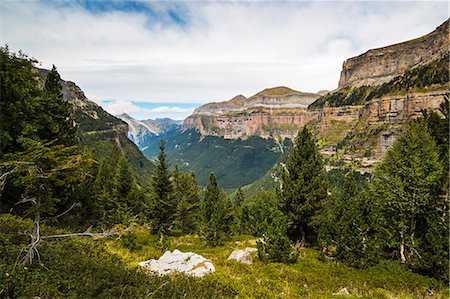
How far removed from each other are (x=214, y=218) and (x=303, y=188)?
34.7 feet

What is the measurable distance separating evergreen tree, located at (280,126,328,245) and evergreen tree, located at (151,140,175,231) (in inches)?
500

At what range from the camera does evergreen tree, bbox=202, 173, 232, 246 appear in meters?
27.1

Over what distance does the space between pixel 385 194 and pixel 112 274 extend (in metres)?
18.0

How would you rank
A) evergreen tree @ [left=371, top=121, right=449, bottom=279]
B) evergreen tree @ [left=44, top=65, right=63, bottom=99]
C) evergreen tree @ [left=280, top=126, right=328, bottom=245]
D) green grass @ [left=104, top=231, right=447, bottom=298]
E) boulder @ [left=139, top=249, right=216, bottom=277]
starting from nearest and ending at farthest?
green grass @ [left=104, top=231, right=447, bottom=298] → boulder @ [left=139, top=249, right=216, bottom=277] → evergreen tree @ [left=371, top=121, right=449, bottom=279] → evergreen tree @ [left=280, top=126, right=328, bottom=245] → evergreen tree @ [left=44, top=65, right=63, bottom=99]

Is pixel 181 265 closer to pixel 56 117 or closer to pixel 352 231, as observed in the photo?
pixel 352 231

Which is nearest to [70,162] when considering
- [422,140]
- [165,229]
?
[422,140]

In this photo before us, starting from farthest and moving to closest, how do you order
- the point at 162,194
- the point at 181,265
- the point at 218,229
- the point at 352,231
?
the point at 162,194
the point at 218,229
the point at 352,231
the point at 181,265

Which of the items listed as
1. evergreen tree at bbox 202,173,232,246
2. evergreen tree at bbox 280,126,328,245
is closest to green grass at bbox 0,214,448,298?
evergreen tree at bbox 280,126,328,245

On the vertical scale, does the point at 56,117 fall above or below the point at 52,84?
below

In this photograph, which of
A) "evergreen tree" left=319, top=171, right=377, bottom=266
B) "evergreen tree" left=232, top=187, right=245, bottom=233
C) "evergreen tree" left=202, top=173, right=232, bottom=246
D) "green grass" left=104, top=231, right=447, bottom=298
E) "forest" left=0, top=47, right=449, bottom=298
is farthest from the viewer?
"evergreen tree" left=232, top=187, right=245, bottom=233

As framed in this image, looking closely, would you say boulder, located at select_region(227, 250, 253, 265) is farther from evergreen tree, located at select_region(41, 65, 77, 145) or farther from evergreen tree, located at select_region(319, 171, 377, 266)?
evergreen tree, located at select_region(41, 65, 77, 145)

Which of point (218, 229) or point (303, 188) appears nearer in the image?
point (303, 188)

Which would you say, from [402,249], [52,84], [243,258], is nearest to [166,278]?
[243,258]

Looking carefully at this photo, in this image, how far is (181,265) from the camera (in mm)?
15188
